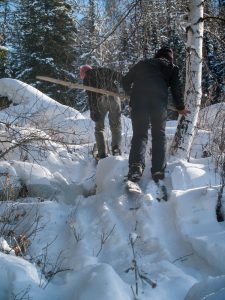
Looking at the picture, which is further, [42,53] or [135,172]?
[42,53]

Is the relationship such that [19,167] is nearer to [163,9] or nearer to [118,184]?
[118,184]

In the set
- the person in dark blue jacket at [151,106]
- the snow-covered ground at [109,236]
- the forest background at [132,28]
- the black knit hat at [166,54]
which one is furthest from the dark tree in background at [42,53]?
the snow-covered ground at [109,236]

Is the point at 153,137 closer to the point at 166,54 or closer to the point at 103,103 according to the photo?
the point at 166,54

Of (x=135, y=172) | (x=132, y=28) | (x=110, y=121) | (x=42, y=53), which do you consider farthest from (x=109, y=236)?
(x=42, y=53)

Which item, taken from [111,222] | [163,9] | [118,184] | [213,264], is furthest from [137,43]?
[213,264]

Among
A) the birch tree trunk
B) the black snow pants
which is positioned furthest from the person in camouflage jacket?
the black snow pants

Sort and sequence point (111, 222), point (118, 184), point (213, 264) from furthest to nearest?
1. point (118, 184)
2. point (111, 222)
3. point (213, 264)

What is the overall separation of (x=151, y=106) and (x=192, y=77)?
0.85m

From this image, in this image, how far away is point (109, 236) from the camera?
14.9 ft

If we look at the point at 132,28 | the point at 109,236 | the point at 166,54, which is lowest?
the point at 109,236

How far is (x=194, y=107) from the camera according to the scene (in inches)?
245

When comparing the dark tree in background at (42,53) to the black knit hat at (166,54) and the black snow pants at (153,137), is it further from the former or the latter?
the black snow pants at (153,137)

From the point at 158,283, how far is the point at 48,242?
A: 1378mm

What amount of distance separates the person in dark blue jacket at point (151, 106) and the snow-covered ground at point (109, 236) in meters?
0.21
